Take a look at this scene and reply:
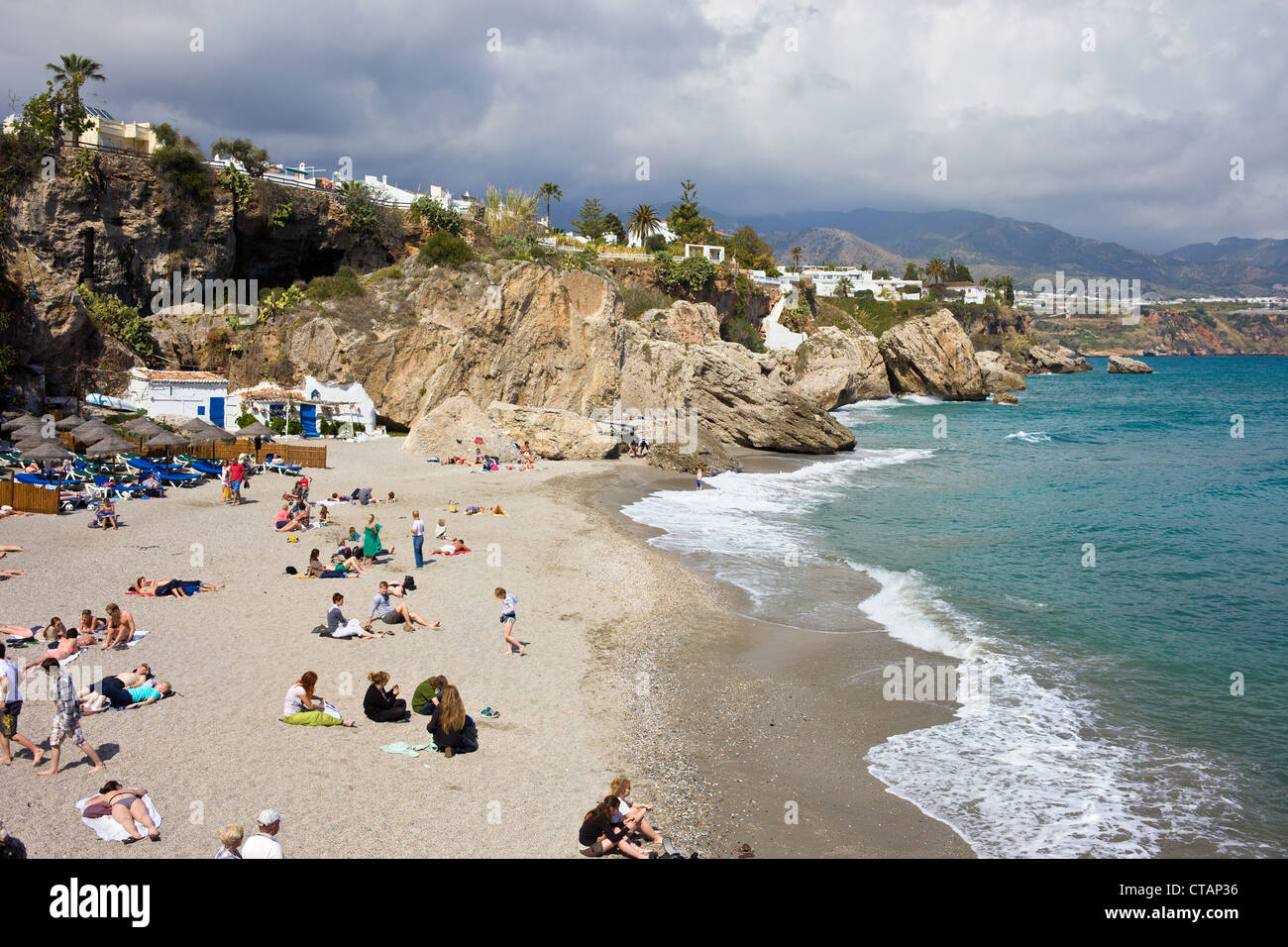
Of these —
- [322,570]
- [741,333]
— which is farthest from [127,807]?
[741,333]

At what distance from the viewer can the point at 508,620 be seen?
13.9 m

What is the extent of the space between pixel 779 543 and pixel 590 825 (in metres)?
14.7

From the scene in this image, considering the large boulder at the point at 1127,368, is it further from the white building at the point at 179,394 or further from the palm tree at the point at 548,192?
the white building at the point at 179,394

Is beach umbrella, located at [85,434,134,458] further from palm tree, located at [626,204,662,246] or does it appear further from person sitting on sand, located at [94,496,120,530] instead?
palm tree, located at [626,204,662,246]

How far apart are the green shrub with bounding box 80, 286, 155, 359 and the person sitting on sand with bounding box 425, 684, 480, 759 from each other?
36732 millimetres

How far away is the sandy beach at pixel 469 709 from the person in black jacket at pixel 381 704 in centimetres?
15

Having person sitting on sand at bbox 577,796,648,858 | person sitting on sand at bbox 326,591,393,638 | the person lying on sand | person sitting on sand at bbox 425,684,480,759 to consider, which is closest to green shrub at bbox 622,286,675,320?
the person lying on sand

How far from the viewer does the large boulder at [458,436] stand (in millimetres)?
33094

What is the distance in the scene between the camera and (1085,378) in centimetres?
11100

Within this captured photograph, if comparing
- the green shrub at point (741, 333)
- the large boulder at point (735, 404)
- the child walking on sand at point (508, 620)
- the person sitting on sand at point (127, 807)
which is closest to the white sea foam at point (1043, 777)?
the child walking on sand at point (508, 620)
